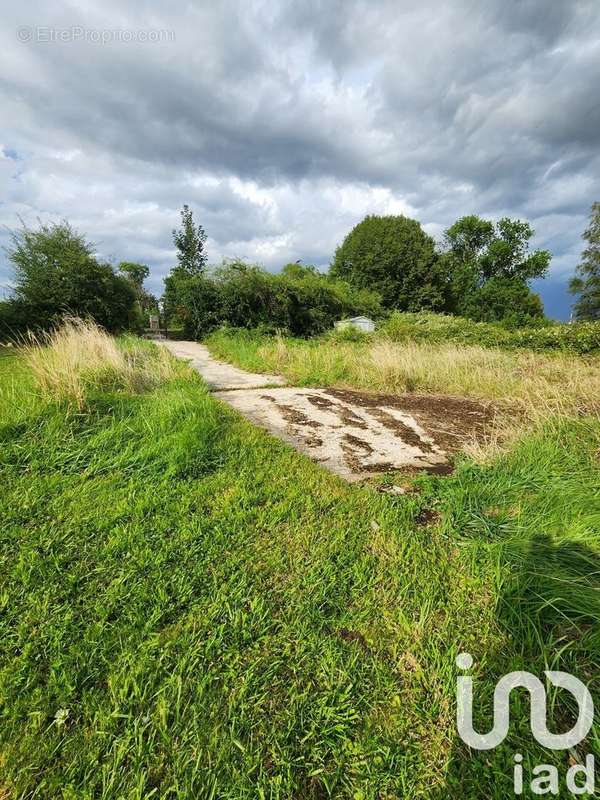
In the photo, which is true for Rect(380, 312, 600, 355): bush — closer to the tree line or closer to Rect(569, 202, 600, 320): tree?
the tree line

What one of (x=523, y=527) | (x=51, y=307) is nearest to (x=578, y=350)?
(x=523, y=527)

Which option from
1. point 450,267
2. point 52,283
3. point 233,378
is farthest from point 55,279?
point 450,267

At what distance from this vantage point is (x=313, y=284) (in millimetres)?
17297

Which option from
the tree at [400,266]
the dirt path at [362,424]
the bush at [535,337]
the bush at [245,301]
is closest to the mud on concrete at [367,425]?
the dirt path at [362,424]

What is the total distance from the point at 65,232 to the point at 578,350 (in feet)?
64.4

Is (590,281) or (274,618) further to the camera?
(590,281)

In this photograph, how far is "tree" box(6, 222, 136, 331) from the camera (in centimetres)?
1242

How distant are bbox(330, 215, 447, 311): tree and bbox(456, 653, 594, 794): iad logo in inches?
1174

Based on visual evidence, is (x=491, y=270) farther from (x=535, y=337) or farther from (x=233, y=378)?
(x=233, y=378)

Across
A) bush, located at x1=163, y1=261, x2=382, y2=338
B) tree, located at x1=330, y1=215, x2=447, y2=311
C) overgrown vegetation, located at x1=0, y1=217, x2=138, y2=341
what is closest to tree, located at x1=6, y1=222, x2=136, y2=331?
overgrown vegetation, located at x1=0, y1=217, x2=138, y2=341

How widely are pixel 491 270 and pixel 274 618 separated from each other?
44.0m

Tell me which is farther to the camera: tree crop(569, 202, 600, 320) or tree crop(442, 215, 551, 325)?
tree crop(442, 215, 551, 325)

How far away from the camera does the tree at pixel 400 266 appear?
1110 inches

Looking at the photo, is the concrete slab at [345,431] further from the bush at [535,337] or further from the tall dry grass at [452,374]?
the bush at [535,337]
